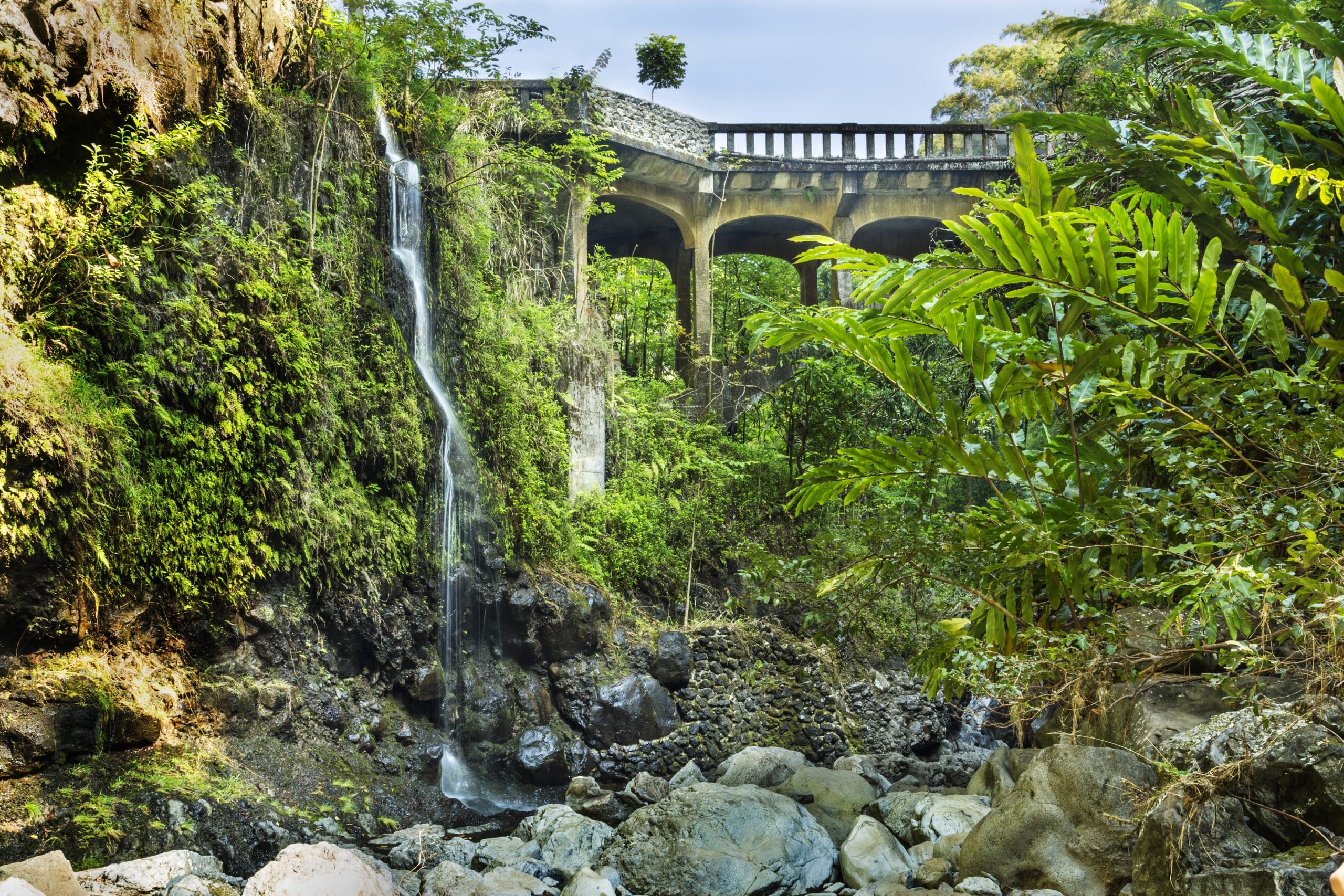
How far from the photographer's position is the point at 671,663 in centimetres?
952

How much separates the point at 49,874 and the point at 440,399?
17.5ft

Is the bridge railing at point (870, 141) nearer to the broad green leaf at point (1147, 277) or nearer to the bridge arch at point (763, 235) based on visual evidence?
the bridge arch at point (763, 235)

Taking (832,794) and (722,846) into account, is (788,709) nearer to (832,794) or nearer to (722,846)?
(832,794)

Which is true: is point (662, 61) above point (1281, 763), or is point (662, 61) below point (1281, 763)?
above

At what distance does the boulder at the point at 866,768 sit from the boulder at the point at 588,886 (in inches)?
121

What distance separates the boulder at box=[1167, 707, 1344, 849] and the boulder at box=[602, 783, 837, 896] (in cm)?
230

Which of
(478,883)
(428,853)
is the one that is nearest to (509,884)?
(478,883)

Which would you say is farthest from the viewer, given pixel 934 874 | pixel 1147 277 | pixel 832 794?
pixel 832 794

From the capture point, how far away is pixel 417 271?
912 centimetres

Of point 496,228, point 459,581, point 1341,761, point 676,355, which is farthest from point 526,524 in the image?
point 1341,761

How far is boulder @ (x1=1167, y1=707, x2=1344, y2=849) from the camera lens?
279cm

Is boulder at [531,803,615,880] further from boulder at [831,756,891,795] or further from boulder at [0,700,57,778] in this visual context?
boulder at [0,700,57,778]

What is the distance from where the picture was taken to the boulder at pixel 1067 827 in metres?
3.69

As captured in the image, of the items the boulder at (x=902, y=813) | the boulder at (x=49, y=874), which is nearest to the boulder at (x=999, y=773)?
the boulder at (x=902, y=813)
